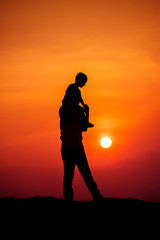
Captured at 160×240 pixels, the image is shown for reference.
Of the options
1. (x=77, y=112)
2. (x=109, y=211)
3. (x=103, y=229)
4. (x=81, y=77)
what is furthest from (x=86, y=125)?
(x=103, y=229)

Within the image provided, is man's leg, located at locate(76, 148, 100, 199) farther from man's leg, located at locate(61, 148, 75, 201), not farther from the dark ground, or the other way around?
the dark ground

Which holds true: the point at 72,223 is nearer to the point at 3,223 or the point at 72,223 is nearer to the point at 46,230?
the point at 46,230

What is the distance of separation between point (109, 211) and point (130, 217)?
0.51 meters

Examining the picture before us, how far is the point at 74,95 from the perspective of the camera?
25.3ft

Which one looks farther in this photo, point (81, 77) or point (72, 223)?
point (81, 77)

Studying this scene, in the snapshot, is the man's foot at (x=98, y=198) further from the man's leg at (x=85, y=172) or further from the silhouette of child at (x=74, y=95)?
the silhouette of child at (x=74, y=95)

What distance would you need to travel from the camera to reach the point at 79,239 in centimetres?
572

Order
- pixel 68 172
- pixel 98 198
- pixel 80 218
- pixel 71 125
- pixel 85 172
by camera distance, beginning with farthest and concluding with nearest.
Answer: pixel 98 198 < pixel 85 172 < pixel 68 172 < pixel 71 125 < pixel 80 218

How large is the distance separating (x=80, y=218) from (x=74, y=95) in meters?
2.50

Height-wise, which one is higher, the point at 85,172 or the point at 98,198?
the point at 85,172

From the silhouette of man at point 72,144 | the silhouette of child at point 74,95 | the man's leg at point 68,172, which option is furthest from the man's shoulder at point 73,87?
the man's leg at point 68,172

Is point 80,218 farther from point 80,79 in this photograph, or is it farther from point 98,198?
point 80,79

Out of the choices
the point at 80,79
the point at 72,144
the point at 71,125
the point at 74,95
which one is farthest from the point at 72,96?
the point at 72,144

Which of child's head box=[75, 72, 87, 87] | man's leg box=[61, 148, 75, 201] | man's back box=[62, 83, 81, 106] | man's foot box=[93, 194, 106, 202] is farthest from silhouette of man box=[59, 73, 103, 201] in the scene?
child's head box=[75, 72, 87, 87]
